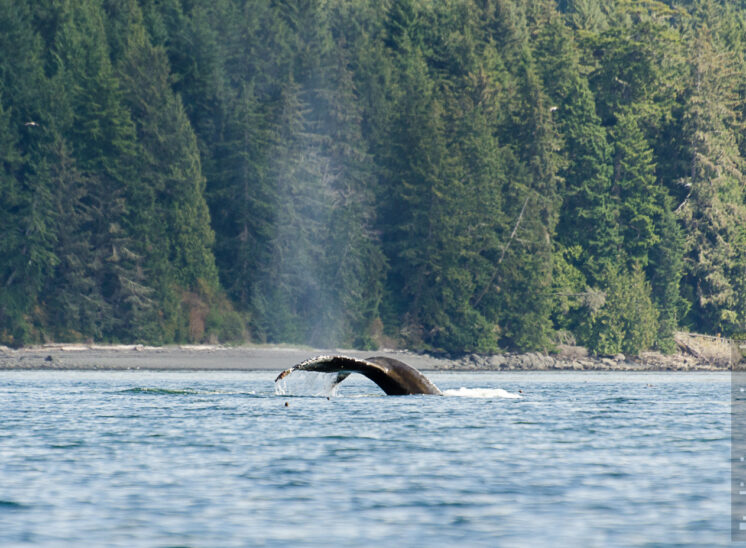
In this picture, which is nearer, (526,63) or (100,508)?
(100,508)

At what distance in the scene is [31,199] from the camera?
101438 millimetres

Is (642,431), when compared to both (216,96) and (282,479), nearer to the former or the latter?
(282,479)

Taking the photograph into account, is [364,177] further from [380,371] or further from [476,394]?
[380,371]

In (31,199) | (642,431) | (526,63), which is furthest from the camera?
(526,63)

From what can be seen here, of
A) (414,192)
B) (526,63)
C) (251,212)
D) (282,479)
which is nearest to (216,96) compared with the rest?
(251,212)

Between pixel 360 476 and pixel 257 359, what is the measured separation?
78673 millimetres

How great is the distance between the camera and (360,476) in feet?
67.7

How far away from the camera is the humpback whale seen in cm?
3150

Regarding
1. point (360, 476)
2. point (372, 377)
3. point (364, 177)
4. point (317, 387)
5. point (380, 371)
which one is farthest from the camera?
point (364, 177)

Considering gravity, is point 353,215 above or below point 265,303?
above

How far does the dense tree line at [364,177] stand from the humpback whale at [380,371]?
64.8m

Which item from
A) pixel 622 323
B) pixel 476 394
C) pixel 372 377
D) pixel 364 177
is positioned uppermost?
pixel 364 177

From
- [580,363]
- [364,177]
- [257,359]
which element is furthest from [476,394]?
[364,177]

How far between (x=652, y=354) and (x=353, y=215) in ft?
97.9
